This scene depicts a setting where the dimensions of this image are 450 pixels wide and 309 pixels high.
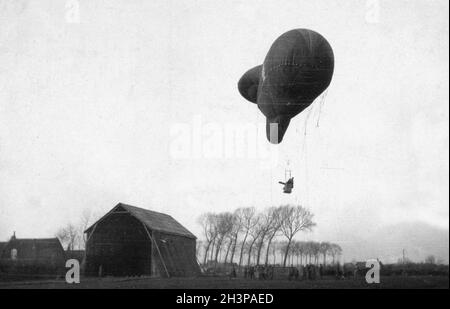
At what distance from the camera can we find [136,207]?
129 feet

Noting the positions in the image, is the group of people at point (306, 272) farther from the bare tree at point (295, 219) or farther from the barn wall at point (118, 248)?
the bare tree at point (295, 219)

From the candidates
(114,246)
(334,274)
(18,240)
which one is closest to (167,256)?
(114,246)

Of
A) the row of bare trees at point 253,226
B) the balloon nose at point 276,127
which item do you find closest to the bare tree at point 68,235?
the row of bare trees at point 253,226

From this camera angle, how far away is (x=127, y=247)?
36594mm

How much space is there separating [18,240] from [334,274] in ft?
132

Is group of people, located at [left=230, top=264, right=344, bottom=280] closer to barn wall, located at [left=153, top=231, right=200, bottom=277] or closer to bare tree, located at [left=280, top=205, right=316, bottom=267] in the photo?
barn wall, located at [left=153, top=231, right=200, bottom=277]

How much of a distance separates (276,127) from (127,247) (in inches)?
727

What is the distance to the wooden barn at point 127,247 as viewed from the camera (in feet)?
118

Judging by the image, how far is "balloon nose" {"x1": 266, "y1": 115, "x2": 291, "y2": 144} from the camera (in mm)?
22938

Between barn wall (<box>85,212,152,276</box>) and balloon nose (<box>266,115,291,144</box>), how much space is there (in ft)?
54.5

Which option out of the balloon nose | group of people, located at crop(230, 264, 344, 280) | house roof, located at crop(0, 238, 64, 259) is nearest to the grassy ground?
group of people, located at crop(230, 264, 344, 280)

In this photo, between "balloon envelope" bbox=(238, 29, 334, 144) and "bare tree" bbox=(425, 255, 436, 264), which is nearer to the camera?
"balloon envelope" bbox=(238, 29, 334, 144)

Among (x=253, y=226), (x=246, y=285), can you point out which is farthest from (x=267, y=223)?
(x=246, y=285)

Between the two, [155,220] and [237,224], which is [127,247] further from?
[237,224]
